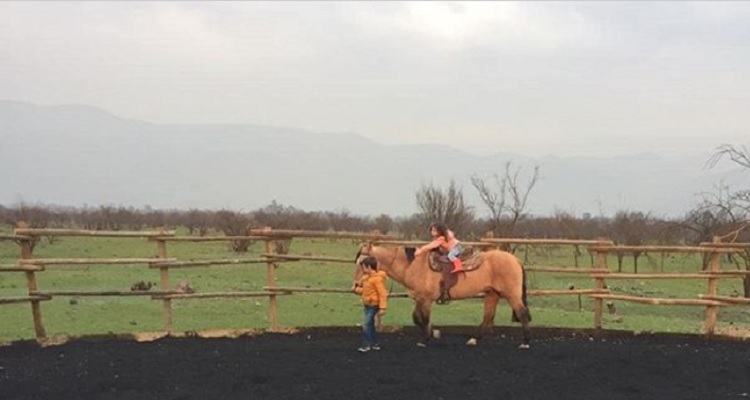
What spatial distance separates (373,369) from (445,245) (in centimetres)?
225

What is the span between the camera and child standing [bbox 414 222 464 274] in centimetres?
898

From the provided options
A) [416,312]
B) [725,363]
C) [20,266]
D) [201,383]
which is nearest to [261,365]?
[201,383]

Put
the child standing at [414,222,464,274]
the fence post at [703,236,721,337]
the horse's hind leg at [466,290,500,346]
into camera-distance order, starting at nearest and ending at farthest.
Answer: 1. the child standing at [414,222,464,274]
2. the horse's hind leg at [466,290,500,346]
3. the fence post at [703,236,721,337]

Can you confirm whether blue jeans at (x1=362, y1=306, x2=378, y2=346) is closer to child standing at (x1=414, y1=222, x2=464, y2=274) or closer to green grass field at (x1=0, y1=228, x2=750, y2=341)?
child standing at (x1=414, y1=222, x2=464, y2=274)

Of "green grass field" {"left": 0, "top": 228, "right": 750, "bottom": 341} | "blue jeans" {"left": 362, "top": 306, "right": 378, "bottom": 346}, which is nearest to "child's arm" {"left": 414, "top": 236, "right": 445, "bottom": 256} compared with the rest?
"blue jeans" {"left": 362, "top": 306, "right": 378, "bottom": 346}

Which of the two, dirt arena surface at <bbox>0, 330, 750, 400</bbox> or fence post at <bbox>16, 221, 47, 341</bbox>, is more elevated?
fence post at <bbox>16, 221, 47, 341</bbox>

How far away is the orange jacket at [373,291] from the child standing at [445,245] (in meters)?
0.80

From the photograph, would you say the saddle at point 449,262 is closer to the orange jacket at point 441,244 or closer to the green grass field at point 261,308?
the orange jacket at point 441,244

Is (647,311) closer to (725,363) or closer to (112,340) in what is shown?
(725,363)

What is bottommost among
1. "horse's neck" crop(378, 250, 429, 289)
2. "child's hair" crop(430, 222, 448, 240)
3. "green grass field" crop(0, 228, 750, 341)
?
"green grass field" crop(0, 228, 750, 341)

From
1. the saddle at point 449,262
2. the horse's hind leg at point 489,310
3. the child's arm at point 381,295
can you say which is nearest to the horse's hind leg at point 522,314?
the horse's hind leg at point 489,310

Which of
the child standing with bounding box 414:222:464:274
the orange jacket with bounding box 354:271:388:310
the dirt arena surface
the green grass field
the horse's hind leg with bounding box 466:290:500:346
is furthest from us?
the green grass field

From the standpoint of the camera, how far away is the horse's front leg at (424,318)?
8883 millimetres

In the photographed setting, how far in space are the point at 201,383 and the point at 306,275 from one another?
13816 mm
